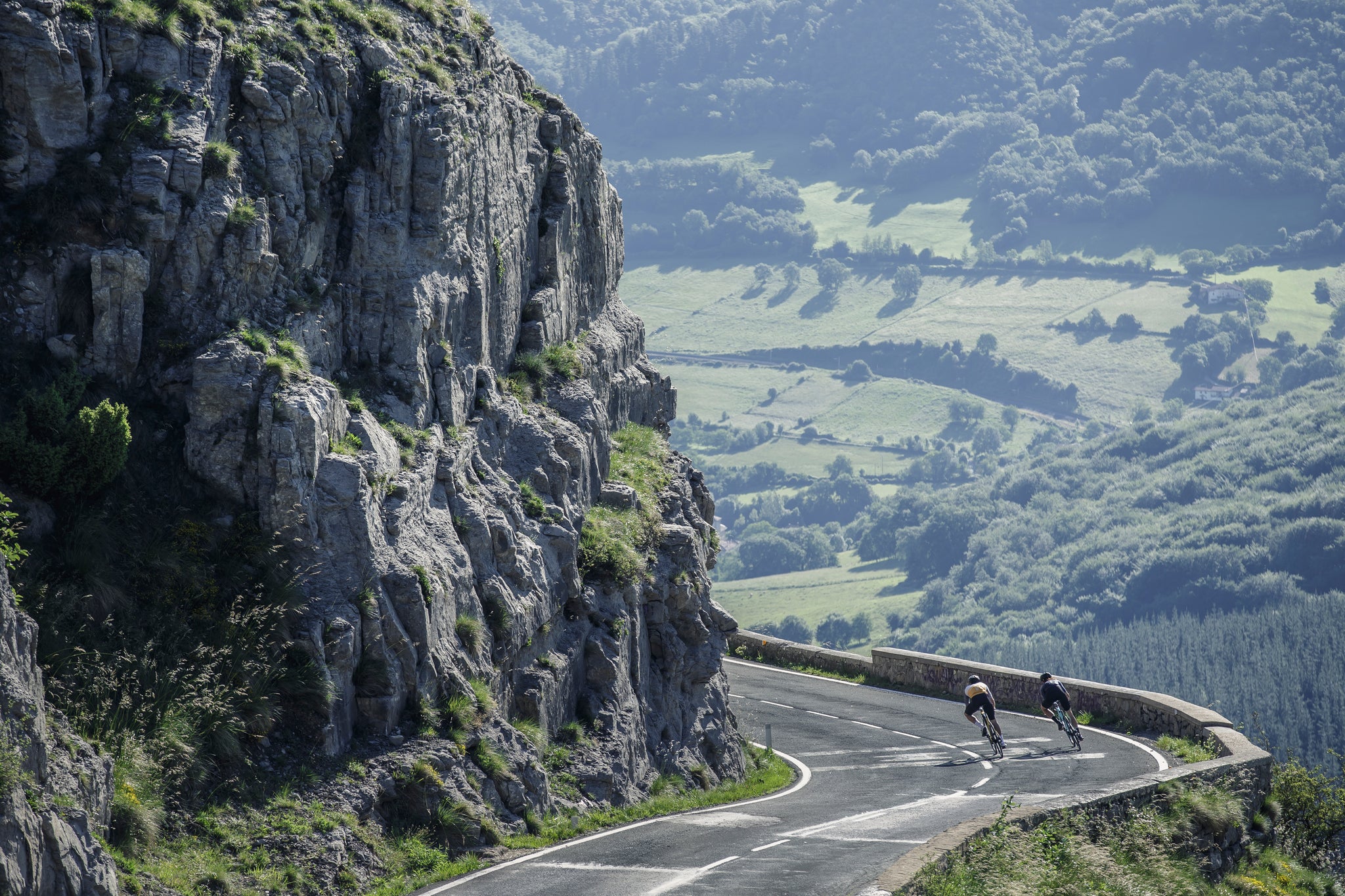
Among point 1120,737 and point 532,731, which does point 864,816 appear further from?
point 1120,737

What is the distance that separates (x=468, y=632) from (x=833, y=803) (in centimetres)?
703

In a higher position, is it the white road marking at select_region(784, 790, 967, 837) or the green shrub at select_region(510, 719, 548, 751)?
the green shrub at select_region(510, 719, 548, 751)

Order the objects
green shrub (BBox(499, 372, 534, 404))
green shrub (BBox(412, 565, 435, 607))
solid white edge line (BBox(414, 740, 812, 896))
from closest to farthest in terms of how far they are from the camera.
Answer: solid white edge line (BBox(414, 740, 812, 896)) < green shrub (BBox(412, 565, 435, 607)) < green shrub (BBox(499, 372, 534, 404))

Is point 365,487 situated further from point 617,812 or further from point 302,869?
point 617,812

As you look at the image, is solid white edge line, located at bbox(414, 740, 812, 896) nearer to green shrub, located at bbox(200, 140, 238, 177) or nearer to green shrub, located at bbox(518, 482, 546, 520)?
green shrub, located at bbox(518, 482, 546, 520)

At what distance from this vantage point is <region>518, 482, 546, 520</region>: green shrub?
77.8 ft

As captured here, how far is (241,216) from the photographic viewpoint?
1906 cm

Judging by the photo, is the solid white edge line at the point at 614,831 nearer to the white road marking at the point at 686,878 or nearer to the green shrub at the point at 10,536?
the white road marking at the point at 686,878

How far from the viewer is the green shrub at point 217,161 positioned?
19.0m

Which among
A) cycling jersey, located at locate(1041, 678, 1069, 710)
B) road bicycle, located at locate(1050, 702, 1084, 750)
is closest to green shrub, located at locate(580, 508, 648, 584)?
cycling jersey, located at locate(1041, 678, 1069, 710)

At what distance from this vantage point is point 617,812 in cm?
2144

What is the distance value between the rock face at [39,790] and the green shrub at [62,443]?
8.49 ft

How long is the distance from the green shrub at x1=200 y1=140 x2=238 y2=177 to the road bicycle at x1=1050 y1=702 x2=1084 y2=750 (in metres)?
18.8

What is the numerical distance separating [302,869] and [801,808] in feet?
30.6
